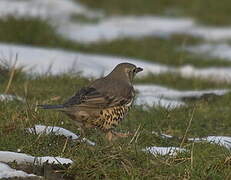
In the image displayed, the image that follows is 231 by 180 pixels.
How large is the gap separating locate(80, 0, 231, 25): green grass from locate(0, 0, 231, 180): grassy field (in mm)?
2936

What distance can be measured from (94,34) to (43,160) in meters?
9.54

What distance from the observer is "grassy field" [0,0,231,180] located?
5406 millimetres

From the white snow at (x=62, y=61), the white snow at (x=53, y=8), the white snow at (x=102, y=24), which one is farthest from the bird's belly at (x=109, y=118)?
the white snow at (x=53, y=8)

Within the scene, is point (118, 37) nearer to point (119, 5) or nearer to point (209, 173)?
point (119, 5)

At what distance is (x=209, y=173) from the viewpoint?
5.37m

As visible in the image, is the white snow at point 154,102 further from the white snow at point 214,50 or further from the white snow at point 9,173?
the white snow at point 214,50

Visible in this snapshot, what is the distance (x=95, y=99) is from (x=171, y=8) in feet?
38.5

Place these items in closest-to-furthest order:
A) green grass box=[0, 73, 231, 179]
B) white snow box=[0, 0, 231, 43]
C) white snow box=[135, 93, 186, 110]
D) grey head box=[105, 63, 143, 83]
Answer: green grass box=[0, 73, 231, 179]
grey head box=[105, 63, 143, 83]
white snow box=[135, 93, 186, 110]
white snow box=[0, 0, 231, 43]

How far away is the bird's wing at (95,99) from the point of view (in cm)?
659

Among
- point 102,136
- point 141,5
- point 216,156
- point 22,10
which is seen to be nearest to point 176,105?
point 102,136

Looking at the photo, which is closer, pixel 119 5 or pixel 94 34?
pixel 94 34

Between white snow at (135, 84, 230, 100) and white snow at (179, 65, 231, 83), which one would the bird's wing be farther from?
white snow at (179, 65, 231, 83)

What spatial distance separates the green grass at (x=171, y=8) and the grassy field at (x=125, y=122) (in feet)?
9.63

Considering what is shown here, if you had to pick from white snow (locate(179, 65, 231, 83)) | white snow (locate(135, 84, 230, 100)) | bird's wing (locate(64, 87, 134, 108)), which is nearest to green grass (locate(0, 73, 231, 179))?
bird's wing (locate(64, 87, 134, 108))
